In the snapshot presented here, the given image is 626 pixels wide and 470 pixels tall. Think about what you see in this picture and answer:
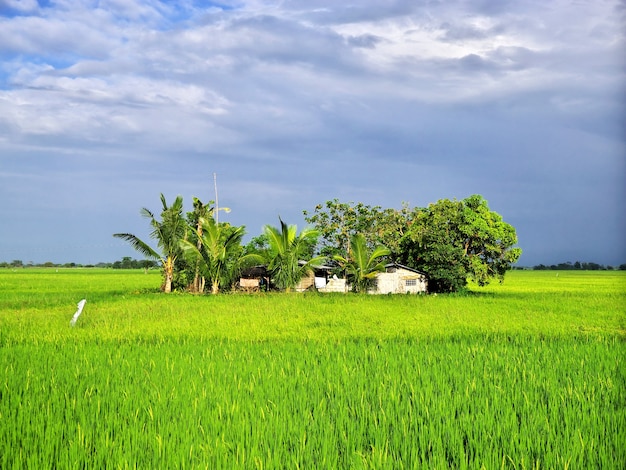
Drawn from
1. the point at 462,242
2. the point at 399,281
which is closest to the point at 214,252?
the point at 399,281

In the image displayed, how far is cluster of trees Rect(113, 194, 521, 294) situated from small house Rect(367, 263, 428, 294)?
539 millimetres

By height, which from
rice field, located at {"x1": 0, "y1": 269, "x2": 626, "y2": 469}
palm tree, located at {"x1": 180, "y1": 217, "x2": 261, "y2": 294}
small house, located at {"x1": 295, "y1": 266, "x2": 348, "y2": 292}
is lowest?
rice field, located at {"x1": 0, "y1": 269, "x2": 626, "y2": 469}

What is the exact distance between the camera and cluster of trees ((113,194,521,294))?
72.1ft

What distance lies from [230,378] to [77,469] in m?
2.57

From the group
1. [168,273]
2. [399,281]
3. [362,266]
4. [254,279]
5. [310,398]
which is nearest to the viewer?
[310,398]

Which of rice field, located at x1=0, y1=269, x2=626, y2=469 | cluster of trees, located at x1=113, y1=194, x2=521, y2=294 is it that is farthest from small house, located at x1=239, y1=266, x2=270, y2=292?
rice field, located at x1=0, y1=269, x2=626, y2=469

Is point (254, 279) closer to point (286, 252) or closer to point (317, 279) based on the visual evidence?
→ point (317, 279)

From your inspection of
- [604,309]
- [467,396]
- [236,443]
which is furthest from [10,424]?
[604,309]

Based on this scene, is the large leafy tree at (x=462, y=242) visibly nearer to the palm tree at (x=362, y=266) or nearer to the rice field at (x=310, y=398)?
the palm tree at (x=362, y=266)

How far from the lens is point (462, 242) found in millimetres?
24359

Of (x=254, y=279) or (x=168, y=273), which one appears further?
(x=254, y=279)

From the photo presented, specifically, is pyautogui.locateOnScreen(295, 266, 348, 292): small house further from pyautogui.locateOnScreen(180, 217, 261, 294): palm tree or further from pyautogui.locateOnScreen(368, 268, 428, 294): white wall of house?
pyautogui.locateOnScreen(180, 217, 261, 294): palm tree

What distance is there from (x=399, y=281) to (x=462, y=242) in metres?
3.41

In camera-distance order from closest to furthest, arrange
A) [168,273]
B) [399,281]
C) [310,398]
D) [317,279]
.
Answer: [310,398] → [168,273] → [399,281] → [317,279]
